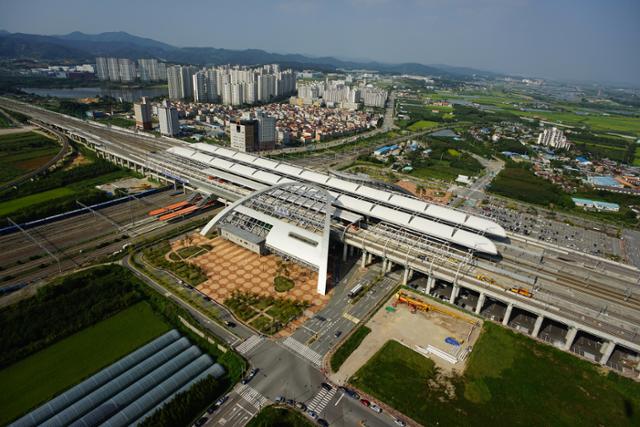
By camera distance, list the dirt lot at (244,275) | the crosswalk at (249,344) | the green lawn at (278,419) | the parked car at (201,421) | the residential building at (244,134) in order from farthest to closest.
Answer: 1. the residential building at (244,134)
2. the dirt lot at (244,275)
3. the crosswalk at (249,344)
4. the green lawn at (278,419)
5. the parked car at (201,421)

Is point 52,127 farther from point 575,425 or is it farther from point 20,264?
point 575,425

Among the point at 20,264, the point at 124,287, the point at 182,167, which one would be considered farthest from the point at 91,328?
the point at 182,167

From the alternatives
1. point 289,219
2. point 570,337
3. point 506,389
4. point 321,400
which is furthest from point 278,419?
point 570,337

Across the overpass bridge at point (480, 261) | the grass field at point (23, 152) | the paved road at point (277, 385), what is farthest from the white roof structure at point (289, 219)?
the grass field at point (23, 152)

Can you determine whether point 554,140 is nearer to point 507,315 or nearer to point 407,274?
point 507,315

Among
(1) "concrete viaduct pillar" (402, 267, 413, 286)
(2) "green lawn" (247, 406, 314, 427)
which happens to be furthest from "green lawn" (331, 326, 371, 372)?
(1) "concrete viaduct pillar" (402, 267, 413, 286)

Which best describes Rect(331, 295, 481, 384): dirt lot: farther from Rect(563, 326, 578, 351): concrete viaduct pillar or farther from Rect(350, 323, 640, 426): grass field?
Rect(563, 326, 578, 351): concrete viaduct pillar

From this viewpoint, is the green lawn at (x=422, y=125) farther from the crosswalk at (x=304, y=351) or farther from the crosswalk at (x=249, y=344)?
the crosswalk at (x=249, y=344)
